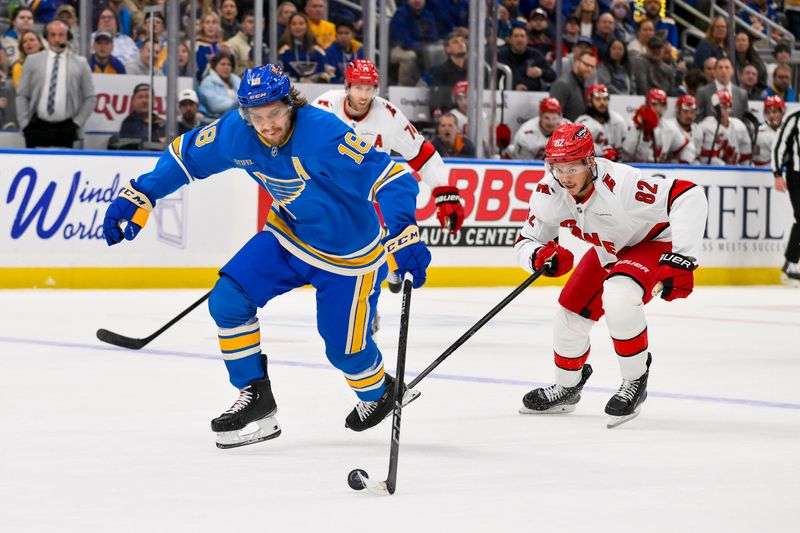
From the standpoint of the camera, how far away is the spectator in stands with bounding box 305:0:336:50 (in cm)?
1152

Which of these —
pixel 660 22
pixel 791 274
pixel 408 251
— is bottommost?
pixel 791 274

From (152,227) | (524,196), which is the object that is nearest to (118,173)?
(152,227)

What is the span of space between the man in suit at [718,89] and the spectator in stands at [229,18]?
467 cm

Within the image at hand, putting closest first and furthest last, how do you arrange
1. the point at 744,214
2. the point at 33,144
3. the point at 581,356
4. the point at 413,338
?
the point at 581,356, the point at 413,338, the point at 33,144, the point at 744,214

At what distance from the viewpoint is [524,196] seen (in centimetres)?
1170

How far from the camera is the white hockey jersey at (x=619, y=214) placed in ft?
15.9

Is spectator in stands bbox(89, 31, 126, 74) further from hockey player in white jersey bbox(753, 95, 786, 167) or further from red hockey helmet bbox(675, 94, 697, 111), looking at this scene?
hockey player in white jersey bbox(753, 95, 786, 167)

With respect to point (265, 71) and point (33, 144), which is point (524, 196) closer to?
point (33, 144)

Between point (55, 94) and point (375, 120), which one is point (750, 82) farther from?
point (375, 120)

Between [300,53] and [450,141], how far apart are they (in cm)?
136

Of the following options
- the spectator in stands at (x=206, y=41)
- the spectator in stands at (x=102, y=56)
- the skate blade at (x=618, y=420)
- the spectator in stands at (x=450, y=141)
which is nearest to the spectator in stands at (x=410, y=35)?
the spectator in stands at (x=450, y=141)

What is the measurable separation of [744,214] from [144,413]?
8.57 metres

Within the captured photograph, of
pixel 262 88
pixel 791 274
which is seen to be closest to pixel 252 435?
pixel 262 88

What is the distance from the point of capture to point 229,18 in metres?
11.1
